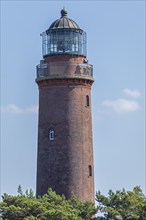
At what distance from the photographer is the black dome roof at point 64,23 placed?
55.1m

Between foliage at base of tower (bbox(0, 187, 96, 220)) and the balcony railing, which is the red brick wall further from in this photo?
foliage at base of tower (bbox(0, 187, 96, 220))

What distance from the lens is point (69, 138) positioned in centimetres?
5341

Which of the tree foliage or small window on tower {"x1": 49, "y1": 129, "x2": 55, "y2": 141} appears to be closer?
the tree foliage

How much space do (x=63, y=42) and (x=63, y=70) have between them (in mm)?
1688

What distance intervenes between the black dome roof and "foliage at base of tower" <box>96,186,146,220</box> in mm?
9983

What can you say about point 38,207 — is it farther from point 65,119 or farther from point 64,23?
point 64,23

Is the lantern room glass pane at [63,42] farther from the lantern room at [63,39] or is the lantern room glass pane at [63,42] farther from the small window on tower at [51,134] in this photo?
the small window on tower at [51,134]

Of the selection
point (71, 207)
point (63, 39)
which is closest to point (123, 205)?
point (71, 207)

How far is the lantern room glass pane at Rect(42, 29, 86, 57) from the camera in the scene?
54875mm

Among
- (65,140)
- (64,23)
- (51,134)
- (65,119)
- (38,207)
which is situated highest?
(64,23)

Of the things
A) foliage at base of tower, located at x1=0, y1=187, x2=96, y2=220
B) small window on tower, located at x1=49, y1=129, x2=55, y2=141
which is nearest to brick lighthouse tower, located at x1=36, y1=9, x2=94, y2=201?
small window on tower, located at x1=49, y1=129, x2=55, y2=141

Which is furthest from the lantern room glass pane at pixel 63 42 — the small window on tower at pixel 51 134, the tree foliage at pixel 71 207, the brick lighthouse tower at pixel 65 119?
the tree foliage at pixel 71 207

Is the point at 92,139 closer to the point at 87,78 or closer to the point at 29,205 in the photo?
the point at 87,78

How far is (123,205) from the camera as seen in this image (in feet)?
160
